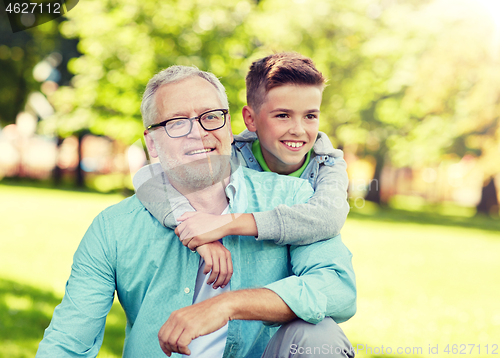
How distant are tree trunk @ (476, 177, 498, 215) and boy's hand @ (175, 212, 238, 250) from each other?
2450 centimetres

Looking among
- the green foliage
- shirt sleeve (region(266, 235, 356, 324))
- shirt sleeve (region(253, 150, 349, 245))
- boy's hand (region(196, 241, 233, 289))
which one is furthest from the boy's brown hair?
the green foliage

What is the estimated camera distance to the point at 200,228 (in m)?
1.93

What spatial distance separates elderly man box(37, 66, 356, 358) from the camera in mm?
1740

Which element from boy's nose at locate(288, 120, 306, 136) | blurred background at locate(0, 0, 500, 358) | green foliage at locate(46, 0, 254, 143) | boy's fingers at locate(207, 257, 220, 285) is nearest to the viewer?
boy's fingers at locate(207, 257, 220, 285)

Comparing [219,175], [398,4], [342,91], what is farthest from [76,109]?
[219,175]

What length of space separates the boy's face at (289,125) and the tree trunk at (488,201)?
23.5 meters

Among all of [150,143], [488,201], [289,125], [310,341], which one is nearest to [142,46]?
[289,125]

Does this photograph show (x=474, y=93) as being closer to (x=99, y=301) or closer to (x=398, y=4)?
(x=398, y=4)

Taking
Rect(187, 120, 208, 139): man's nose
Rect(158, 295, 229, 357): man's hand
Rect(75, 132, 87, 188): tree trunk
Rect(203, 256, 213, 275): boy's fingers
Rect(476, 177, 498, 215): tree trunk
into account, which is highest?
Rect(187, 120, 208, 139): man's nose

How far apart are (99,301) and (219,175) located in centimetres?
75

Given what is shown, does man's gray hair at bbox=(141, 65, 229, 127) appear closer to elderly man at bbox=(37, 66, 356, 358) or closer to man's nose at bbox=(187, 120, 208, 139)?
elderly man at bbox=(37, 66, 356, 358)

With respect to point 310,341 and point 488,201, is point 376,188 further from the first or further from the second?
point 310,341

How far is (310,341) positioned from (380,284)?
5.98 meters

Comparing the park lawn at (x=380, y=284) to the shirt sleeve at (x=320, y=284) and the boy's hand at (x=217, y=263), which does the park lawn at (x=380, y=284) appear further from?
the shirt sleeve at (x=320, y=284)
